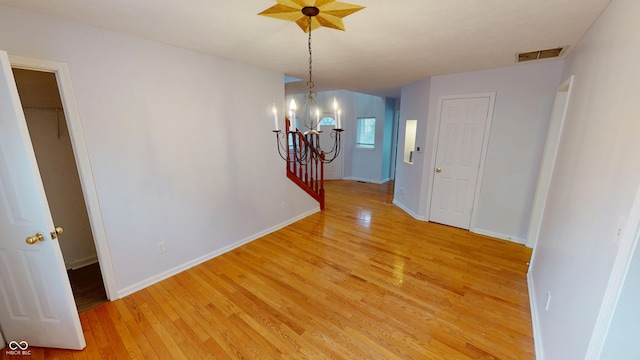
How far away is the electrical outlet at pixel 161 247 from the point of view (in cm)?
253

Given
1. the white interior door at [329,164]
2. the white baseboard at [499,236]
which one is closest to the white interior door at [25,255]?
the white baseboard at [499,236]

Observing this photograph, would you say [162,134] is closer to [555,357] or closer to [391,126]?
[555,357]

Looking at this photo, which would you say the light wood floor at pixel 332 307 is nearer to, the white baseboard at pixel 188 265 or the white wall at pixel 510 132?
the white baseboard at pixel 188 265

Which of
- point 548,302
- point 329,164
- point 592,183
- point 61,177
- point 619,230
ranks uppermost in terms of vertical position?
point 592,183

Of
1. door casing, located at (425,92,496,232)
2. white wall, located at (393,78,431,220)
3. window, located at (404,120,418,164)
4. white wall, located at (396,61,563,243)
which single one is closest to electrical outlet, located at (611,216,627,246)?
white wall, located at (396,61,563,243)

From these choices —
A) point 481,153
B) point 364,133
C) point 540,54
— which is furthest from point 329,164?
point 540,54

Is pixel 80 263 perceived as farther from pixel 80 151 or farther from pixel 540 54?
pixel 540 54

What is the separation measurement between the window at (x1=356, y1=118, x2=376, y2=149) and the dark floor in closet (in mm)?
6315

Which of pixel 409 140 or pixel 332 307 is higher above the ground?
pixel 409 140

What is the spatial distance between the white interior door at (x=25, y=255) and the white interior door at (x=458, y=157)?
443 centimetres

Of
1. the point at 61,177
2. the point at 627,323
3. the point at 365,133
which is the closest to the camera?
the point at 627,323

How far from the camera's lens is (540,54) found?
261 cm

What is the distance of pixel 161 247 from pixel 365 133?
601 centimetres

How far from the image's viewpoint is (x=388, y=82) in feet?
13.8
